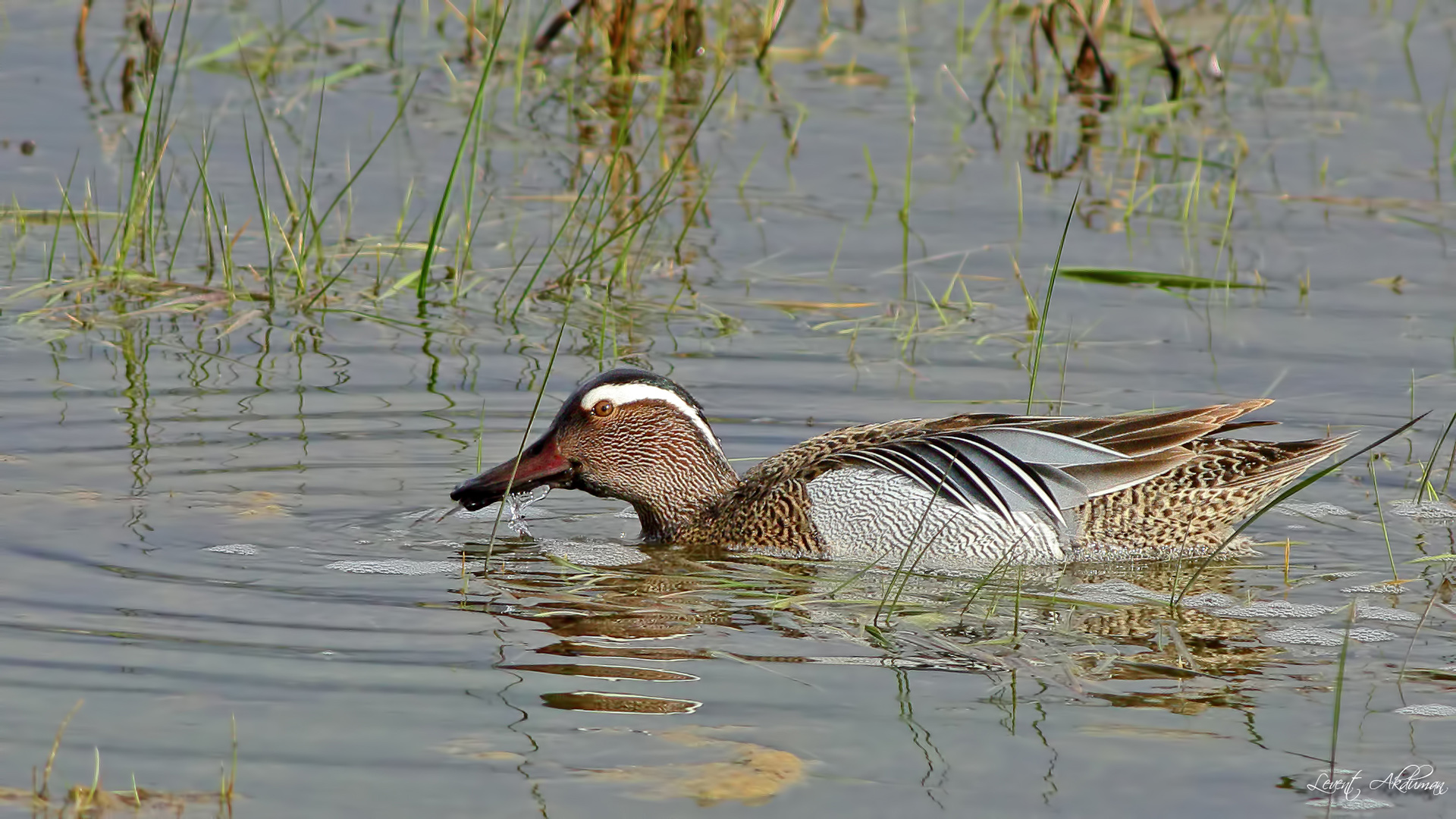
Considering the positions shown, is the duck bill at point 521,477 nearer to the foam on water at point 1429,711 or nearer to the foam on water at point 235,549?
the foam on water at point 235,549

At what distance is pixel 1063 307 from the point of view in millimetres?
8312

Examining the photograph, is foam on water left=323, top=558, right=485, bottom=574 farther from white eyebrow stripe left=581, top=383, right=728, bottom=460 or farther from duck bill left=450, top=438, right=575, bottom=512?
white eyebrow stripe left=581, top=383, right=728, bottom=460

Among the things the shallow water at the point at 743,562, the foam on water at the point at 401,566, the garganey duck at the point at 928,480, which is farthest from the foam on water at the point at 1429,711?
the foam on water at the point at 401,566

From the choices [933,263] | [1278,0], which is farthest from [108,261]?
[1278,0]

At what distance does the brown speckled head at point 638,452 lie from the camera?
6438 millimetres

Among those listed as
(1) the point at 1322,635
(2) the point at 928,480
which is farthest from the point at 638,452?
(1) the point at 1322,635

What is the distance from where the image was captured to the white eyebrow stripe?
6.44 meters

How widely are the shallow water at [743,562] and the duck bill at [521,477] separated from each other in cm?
13

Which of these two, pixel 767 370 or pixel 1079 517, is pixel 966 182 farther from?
pixel 1079 517

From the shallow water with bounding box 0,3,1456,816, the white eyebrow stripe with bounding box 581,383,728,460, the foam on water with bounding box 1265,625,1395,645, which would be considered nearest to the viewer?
the shallow water with bounding box 0,3,1456,816

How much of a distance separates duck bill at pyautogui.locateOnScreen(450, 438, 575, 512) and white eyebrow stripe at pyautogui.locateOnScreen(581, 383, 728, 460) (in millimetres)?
190

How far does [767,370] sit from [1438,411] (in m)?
2.46

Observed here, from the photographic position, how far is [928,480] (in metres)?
6.11

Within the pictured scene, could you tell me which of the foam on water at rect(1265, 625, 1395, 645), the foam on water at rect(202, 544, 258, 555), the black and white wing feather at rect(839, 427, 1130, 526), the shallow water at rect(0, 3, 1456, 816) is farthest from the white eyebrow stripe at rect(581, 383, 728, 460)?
the foam on water at rect(1265, 625, 1395, 645)
